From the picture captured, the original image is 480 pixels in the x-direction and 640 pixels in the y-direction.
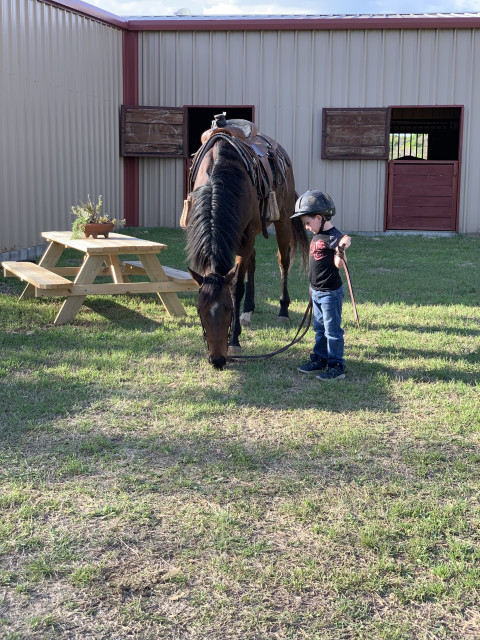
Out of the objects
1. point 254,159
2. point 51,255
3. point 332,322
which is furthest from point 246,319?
point 51,255

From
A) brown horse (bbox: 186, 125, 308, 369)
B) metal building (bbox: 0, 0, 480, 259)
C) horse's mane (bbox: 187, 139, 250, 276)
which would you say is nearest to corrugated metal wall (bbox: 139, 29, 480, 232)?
metal building (bbox: 0, 0, 480, 259)

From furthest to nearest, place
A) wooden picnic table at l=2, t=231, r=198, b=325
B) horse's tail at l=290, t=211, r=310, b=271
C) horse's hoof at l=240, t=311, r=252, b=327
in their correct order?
horse's tail at l=290, t=211, r=310, b=271
horse's hoof at l=240, t=311, r=252, b=327
wooden picnic table at l=2, t=231, r=198, b=325

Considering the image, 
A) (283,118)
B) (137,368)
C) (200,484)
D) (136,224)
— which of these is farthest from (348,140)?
(200,484)

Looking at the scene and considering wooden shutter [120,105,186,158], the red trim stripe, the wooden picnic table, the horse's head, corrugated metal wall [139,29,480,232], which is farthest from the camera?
the red trim stripe

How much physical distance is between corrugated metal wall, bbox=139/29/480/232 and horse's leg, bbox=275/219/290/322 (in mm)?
6951

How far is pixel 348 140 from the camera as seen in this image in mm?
12930

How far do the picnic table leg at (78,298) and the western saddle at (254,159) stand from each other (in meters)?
1.11

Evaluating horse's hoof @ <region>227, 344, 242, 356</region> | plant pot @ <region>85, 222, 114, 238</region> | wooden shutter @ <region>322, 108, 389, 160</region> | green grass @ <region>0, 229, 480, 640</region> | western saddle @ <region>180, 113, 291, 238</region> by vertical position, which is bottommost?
green grass @ <region>0, 229, 480, 640</region>

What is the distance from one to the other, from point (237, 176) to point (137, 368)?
159 cm

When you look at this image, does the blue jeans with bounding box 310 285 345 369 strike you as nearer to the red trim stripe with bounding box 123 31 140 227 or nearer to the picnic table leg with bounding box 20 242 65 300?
the picnic table leg with bounding box 20 242 65 300

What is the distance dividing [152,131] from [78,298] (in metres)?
7.98

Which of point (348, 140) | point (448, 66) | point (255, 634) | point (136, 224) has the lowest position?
point (255, 634)

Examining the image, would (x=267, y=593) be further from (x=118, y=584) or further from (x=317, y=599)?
(x=118, y=584)

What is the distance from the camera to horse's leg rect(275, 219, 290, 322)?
248 inches
